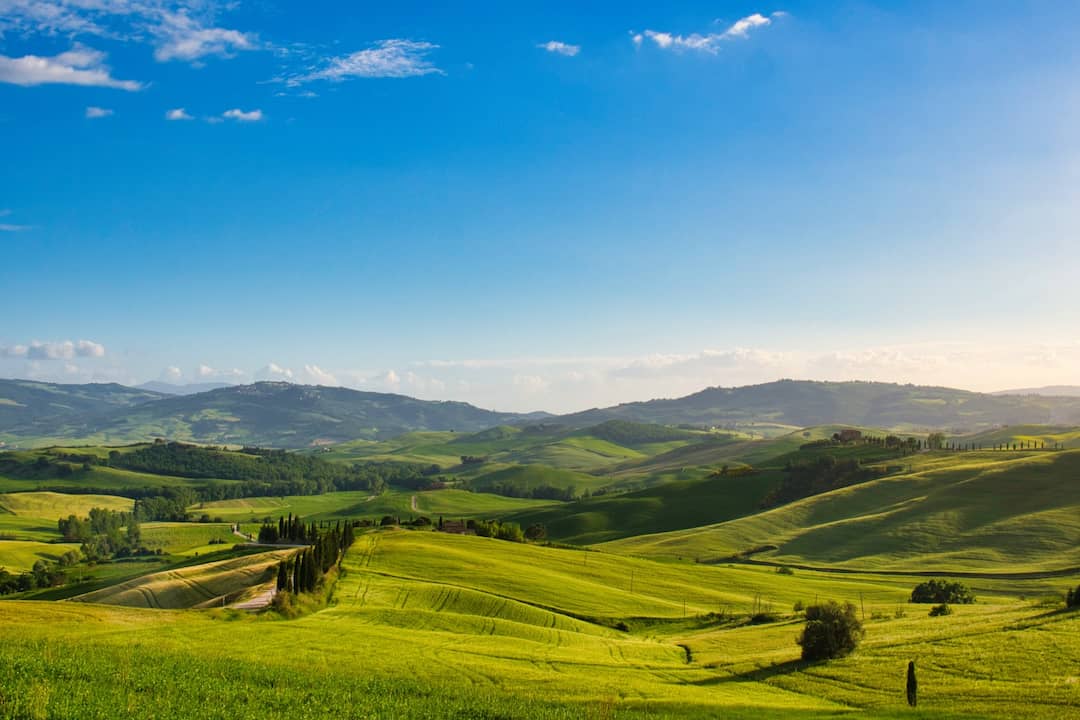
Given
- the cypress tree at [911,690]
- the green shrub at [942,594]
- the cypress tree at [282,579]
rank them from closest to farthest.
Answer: the cypress tree at [911,690] → the cypress tree at [282,579] → the green shrub at [942,594]

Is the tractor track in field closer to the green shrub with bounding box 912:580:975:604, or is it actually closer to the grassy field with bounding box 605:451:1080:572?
the grassy field with bounding box 605:451:1080:572

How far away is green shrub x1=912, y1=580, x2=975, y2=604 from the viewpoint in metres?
91.3

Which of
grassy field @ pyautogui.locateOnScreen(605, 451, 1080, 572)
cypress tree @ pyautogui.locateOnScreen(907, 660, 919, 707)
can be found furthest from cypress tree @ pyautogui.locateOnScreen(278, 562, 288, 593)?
grassy field @ pyautogui.locateOnScreen(605, 451, 1080, 572)

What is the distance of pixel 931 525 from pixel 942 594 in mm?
67041

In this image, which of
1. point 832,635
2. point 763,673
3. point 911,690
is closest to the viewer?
point 911,690

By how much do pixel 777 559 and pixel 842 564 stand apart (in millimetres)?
13553

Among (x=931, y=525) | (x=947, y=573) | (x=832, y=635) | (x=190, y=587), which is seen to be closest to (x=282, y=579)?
(x=190, y=587)

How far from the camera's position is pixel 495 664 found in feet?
151

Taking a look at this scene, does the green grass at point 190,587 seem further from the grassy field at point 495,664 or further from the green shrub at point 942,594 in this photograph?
the green shrub at point 942,594

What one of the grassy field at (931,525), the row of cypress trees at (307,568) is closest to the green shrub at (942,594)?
the grassy field at (931,525)

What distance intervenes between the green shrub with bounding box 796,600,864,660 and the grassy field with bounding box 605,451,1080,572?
9432cm

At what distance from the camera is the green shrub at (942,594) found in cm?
9134

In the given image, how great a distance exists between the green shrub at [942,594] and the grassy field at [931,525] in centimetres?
3572

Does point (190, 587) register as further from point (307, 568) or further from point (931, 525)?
point (931, 525)
